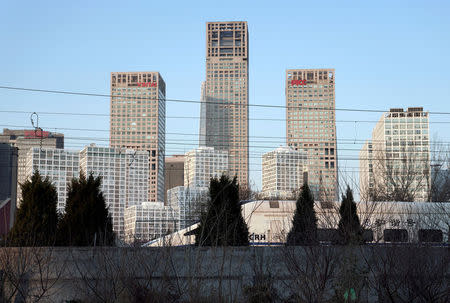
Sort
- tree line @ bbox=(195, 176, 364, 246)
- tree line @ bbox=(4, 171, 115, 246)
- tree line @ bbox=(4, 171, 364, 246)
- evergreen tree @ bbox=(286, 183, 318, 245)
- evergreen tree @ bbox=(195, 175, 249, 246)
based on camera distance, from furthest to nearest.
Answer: evergreen tree @ bbox=(195, 175, 249, 246)
tree line @ bbox=(4, 171, 115, 246)
tree line @ bbox=(4, 171, 364, 246)
tree line @ bbox=(195, 176, 364, 246)
evergreen tree @ bbox=(286, 183, 318, 245)

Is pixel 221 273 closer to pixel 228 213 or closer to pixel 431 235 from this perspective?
pixel 228 213

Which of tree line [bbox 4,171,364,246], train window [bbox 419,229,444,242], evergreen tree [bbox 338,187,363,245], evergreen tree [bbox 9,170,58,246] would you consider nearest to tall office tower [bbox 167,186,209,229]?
tree line [bbox 4,171,364,246]

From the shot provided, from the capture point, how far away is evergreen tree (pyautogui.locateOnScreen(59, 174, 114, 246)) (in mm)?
22000

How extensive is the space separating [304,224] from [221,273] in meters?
7.80

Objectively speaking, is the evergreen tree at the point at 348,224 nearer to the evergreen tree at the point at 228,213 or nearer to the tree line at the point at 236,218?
the tree line at the point at 236,218

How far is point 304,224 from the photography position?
21.8 metres

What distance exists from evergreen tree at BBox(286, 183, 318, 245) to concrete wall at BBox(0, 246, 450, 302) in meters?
0.50

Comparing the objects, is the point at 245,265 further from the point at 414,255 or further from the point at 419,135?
the point at 419,135

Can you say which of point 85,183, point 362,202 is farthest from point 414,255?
point 85,183

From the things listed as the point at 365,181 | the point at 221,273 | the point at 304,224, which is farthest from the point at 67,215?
the point at 365,181

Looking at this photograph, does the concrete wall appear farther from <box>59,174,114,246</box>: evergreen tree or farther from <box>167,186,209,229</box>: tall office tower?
<box>59,174,114,246</box>: evergreen tree

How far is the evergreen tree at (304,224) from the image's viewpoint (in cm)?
1855

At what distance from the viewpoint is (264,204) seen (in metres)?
29.3

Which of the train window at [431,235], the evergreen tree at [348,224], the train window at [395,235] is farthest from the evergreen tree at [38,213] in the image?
the train window at [431,235]
